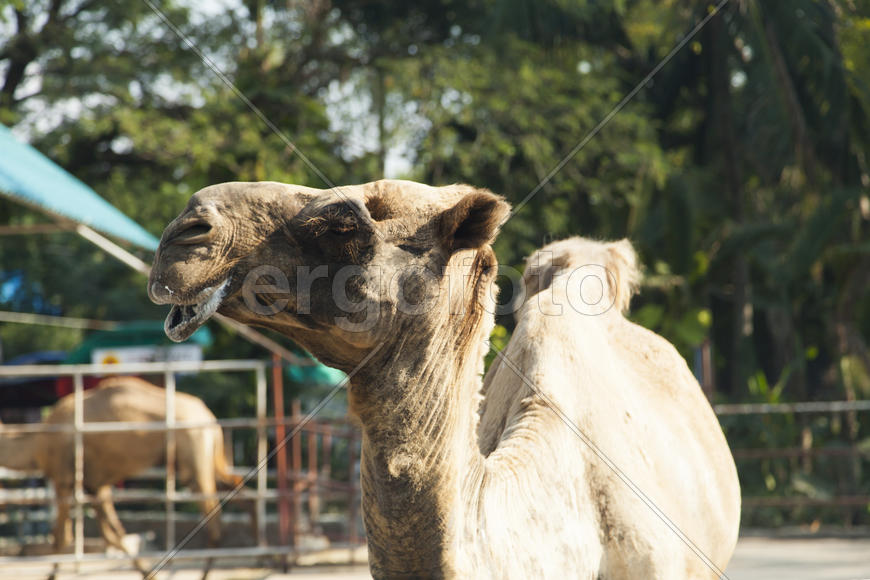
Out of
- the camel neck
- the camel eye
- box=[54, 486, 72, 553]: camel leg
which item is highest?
the camel eye

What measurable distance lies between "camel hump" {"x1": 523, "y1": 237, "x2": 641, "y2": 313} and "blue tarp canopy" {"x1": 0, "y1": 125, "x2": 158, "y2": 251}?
4.30 meters

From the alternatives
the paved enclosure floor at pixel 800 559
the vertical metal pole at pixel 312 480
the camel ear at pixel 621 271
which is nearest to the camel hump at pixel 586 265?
the camel ear at pixel 621 271

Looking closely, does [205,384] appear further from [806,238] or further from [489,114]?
[806,238]

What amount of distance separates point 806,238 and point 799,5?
347 cm

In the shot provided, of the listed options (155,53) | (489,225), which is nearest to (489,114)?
(155,53)

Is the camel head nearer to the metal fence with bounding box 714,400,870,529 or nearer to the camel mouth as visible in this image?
the camel mouth

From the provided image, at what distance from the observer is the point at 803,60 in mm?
14164

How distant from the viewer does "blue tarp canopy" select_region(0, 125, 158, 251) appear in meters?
7.13

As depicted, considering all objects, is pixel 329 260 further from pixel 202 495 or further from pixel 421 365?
pixel 202 495

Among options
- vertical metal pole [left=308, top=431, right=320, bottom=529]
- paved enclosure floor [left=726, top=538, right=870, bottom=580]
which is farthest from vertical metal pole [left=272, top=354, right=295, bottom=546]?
paved enclosure floor [left=726, top=538, right=870, bottom=580]

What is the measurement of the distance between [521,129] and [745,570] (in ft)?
28.2

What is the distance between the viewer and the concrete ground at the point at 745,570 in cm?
891

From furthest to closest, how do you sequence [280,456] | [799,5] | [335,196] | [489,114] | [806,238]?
[489,114], [799,5], [806,238], [280,456], [335,196]

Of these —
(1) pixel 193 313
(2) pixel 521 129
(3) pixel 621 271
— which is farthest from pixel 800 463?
(1) pixel 193 313
